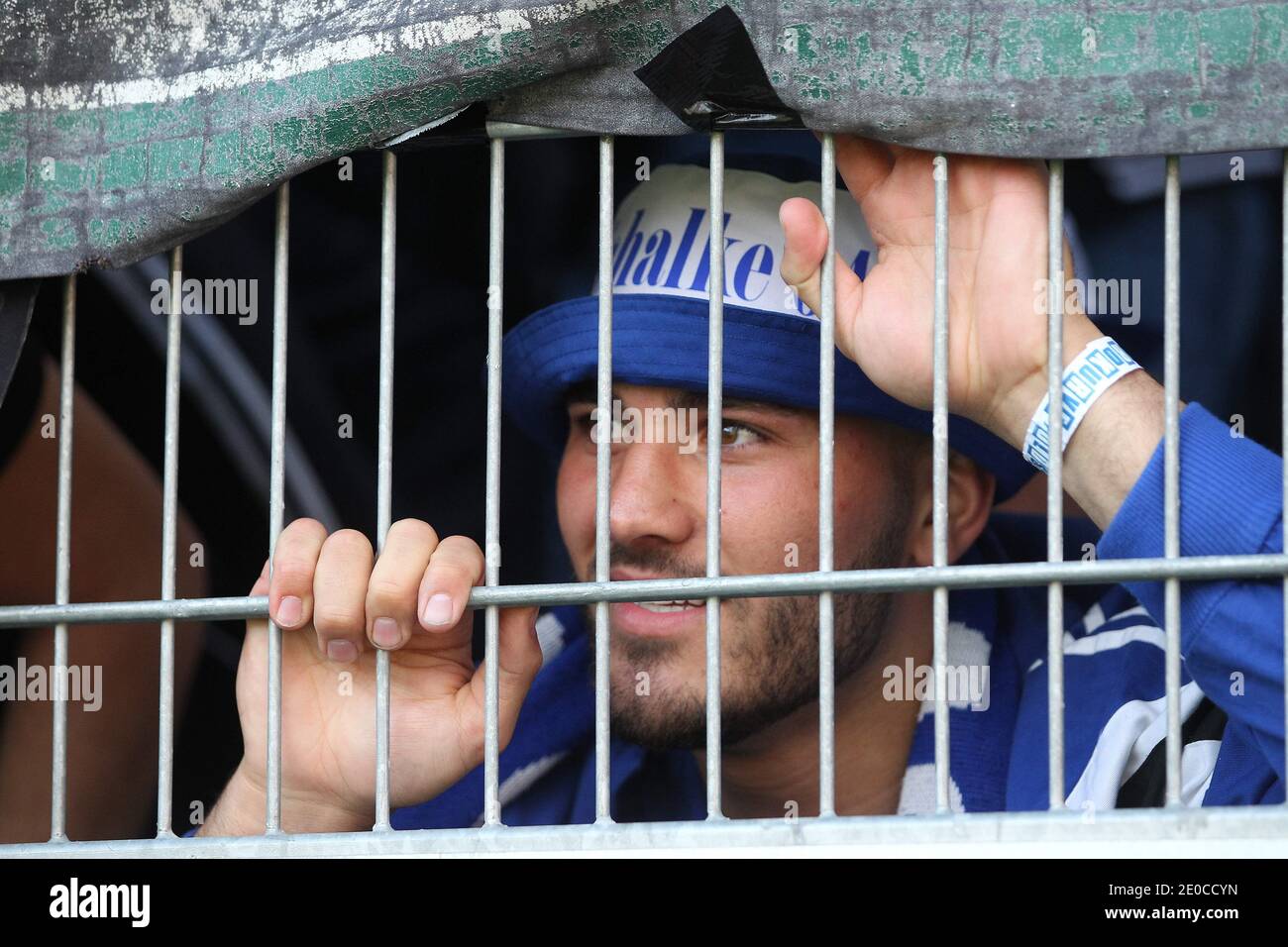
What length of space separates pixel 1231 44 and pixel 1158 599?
53 cm

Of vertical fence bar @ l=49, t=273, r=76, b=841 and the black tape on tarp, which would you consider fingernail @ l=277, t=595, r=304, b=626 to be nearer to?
vertical fence bar @ l=49, t=273, r=76, b=841

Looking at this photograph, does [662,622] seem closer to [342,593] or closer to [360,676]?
[360,676]

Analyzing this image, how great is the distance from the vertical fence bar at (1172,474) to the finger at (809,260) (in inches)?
12.8

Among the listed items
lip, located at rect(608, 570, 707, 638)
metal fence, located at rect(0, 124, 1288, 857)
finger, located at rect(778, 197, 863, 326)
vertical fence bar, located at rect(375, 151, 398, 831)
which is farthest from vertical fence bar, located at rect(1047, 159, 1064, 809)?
lip, located at rect(608, 570, 707, 638)

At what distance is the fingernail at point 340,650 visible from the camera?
5.77 feet

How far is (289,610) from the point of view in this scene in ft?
5.49

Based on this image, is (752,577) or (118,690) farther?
(118,690)

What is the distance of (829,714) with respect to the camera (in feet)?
4.72

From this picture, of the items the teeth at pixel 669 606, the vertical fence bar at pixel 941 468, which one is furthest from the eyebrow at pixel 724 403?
the vertical fence bar at pixel 941 468

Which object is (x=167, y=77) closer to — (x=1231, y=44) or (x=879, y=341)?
(x=879, y=341)

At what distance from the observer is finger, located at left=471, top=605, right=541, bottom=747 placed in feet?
5.89

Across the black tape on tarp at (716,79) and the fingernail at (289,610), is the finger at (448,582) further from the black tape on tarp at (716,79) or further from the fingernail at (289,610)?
the black tape on tarp at (716,79)

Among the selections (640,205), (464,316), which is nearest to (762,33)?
(640,205)
